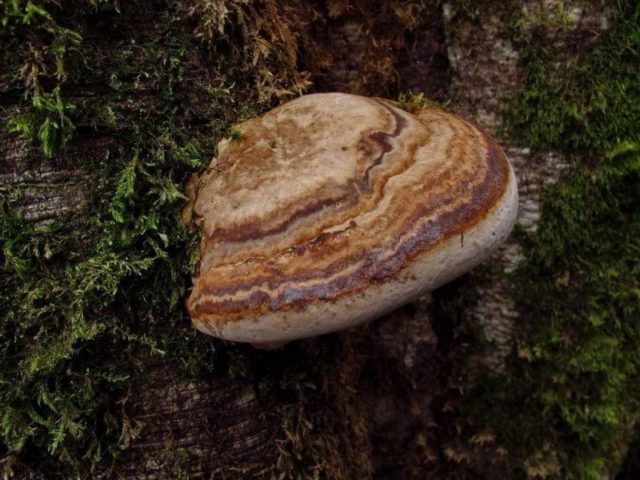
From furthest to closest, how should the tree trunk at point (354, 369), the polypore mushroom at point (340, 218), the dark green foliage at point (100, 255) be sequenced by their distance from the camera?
the tree trunk at point (354, 369) → the dark green foliage at point (100, 255) → the polypore mushroom at point (340, 218)

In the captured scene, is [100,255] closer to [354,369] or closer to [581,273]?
[354,369]

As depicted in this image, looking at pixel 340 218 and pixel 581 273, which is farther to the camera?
pixel 581 273

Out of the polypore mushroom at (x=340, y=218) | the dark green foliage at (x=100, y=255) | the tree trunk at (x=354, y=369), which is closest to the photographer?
the polypore mushroom at (x=340, y=218)

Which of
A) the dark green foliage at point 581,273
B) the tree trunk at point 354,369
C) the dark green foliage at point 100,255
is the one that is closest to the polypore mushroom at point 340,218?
the dark green foliage at point 100,255

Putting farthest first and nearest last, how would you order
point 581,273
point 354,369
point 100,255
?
point 354,369
point 581,273
point 100,255

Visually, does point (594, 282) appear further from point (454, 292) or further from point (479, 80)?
point (479, 80)

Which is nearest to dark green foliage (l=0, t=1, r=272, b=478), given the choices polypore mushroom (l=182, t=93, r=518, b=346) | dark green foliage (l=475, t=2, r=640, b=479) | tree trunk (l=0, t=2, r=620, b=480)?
tree trunk (l=0, t=2, r=620, b=480)

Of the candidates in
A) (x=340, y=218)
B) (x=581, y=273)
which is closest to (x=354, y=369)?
(x=581, y=273)

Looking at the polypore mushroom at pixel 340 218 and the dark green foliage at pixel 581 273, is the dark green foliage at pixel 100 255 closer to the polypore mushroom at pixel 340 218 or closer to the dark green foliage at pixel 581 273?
the polypore mushroom at pixel 340 218

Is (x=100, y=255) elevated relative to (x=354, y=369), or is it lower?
elevated

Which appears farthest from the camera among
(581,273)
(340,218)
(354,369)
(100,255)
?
(354,369)
